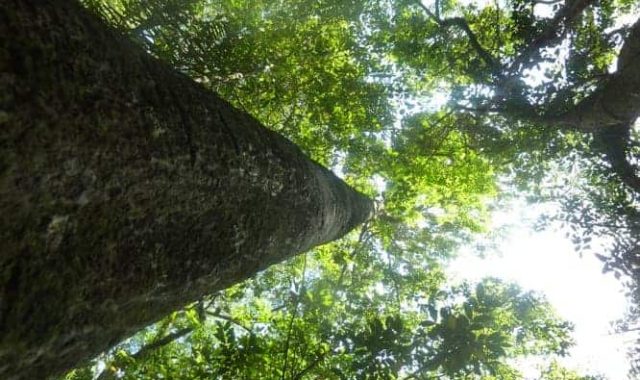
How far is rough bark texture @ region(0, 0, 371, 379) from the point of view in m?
1.21

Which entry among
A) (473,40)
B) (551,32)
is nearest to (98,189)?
(551,32)

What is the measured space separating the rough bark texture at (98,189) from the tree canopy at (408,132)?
3049 millimetres

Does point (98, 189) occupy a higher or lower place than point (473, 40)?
lower

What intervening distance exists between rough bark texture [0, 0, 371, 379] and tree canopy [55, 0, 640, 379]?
3049 millimetres

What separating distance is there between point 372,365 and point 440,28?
6.42 m

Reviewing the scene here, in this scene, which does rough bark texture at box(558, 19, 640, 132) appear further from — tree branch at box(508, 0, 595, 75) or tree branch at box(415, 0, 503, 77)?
tree branch at box(415, 0, 503, 77)

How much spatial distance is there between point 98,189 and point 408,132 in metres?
8.37

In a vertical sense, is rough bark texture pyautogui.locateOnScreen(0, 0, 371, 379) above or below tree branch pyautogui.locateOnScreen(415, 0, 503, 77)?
below

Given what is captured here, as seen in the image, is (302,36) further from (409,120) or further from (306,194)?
(306,194)

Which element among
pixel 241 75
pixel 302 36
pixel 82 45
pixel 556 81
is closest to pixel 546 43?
pixel 556 81

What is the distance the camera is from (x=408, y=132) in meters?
9.27

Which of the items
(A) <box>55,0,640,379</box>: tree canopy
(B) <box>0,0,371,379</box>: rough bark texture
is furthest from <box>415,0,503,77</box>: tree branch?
(B) <box>0,0,371,379</box>: rough bark texture

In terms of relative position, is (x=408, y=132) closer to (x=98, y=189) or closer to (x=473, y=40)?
(x=473, y=40)

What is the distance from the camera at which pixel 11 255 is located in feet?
3.94
